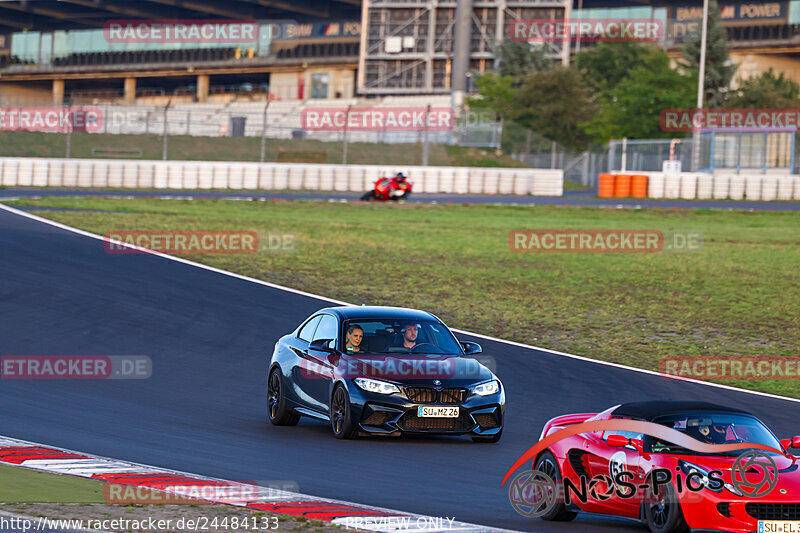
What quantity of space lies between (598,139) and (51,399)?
60.9m

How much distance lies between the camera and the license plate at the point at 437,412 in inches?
448

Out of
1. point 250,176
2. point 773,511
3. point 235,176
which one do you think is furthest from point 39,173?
point 773,511

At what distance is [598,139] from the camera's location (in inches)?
2810

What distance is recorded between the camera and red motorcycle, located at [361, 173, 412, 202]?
4375 centimetres

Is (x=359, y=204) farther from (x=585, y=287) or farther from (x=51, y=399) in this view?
(x=51, y=399)

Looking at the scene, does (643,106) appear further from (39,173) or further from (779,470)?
(779,470)

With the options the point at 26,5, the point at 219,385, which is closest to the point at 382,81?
the point at 26,5

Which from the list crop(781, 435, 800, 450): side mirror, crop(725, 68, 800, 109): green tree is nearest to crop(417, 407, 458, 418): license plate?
crop(781, 435, 800, 450): side mirror

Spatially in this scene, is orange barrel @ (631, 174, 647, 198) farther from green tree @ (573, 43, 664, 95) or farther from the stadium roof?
the stadium roof

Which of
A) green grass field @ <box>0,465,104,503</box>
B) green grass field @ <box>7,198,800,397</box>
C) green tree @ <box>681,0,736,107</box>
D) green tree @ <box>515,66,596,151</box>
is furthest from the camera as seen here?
green tree @ <box>515,66,596,151</box>

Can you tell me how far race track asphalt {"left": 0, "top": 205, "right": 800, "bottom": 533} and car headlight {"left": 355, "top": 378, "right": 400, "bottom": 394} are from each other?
1.68ft

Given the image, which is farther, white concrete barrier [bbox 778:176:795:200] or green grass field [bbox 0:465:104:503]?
white concrete barrier [bbox 778:176:795:200]

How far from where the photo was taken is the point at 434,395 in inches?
450

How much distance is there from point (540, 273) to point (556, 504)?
60.6 ft
